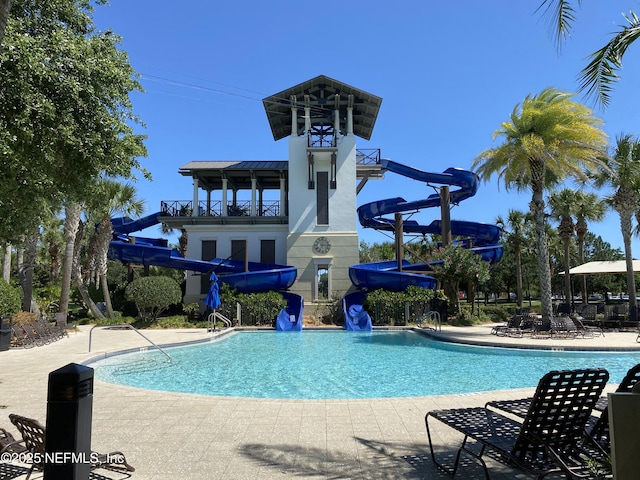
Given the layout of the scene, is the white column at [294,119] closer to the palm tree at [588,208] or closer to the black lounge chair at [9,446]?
the palm tree at [588,208]

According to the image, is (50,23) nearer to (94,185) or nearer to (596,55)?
(94,185)

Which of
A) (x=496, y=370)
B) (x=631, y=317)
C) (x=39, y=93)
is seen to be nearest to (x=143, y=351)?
(x=39, y=93)

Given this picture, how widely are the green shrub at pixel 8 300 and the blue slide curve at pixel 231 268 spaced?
29.9 ft

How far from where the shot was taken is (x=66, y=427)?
257cm

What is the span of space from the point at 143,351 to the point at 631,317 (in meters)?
17.7

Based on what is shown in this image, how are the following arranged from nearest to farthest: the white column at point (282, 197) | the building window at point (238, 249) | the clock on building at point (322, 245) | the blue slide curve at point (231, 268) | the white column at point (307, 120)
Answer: the blue slide curve at point (231, 268) → the clock on building at point (322, 245) → the white column at point (307, 120) → the building window at point (238, 249) → the white column at point (282, 197)

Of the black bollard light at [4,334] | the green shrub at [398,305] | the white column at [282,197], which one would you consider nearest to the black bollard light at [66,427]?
the black bollard light at [4,334]

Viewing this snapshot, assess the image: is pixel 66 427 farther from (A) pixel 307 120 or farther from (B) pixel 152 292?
(A) pixel 307 120

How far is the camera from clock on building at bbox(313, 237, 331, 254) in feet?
82.2

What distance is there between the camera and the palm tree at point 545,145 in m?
14.3

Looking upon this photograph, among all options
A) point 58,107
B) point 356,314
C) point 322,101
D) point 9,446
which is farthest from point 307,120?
point 9,446

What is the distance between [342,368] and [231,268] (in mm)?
14690

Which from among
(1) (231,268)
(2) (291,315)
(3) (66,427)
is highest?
(1) (231,268)

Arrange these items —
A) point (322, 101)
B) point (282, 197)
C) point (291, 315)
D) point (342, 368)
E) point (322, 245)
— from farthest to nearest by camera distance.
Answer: point (282, 197), point (322, 101), point (322, 245), point (291, 315), point (342, 368)
